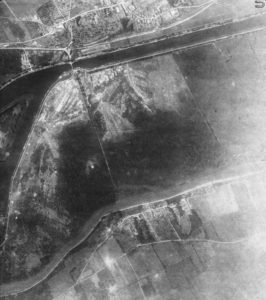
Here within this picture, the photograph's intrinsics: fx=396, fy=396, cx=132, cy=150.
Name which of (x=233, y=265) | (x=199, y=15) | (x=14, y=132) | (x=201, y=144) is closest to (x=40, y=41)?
(x=14, y=132)

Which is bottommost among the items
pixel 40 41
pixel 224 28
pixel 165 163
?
pixel 165 163

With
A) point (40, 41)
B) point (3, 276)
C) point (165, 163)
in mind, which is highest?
point (40, 41)

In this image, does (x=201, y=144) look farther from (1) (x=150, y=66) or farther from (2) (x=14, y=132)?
(2) (x=14, y=132)

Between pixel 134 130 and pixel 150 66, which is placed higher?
pixel 150 66

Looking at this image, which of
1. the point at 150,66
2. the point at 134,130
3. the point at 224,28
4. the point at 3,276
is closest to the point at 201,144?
the point at 134,130

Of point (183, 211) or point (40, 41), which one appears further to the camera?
point (40, 41)

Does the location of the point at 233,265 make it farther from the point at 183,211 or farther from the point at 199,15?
the point at 199,15
